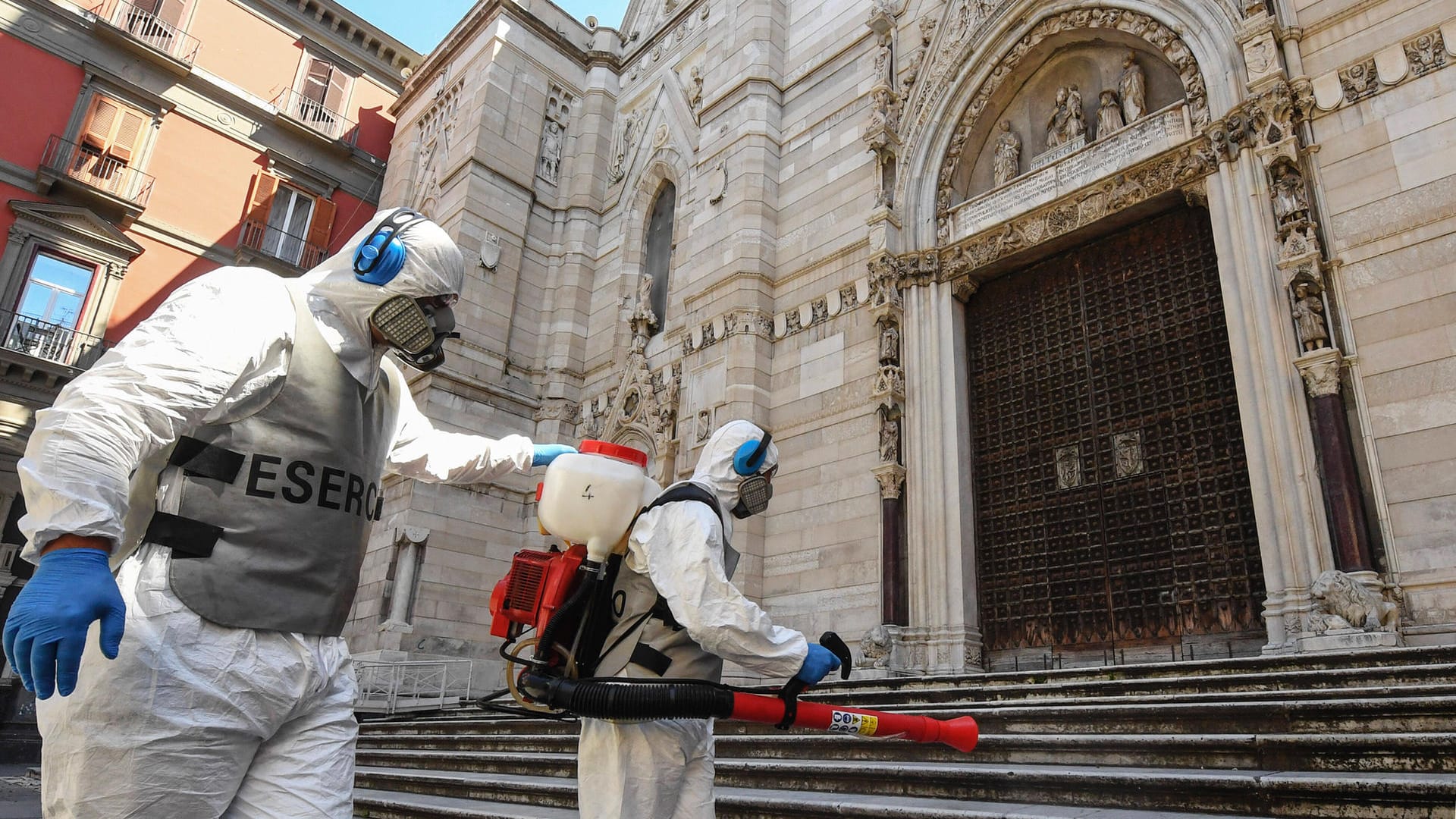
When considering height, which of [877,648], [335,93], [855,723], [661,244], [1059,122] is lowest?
[855,723]

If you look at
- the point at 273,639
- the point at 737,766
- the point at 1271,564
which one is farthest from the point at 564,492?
the point at 1271,564

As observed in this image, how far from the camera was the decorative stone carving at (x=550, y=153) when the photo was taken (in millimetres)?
19922

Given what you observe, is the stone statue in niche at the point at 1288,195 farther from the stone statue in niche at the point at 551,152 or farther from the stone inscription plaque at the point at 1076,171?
the stone statue in niche at the point at 551,152

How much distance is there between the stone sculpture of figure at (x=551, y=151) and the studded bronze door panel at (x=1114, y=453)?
12274 mm

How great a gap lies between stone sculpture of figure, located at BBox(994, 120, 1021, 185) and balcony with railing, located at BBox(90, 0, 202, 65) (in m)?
19.7

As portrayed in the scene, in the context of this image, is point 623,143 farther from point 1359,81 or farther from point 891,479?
point 1359,81

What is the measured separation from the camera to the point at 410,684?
549 inches

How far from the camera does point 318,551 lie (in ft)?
8.16

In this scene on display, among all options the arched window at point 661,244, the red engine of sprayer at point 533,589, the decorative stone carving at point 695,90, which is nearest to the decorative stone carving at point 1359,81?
the red engine of sprayer at point 533,589

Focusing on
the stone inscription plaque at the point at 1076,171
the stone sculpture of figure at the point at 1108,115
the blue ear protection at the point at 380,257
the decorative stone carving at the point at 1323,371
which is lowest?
the blue ear protection at the point at 380,257

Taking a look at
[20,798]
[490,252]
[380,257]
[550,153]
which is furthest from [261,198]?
[380,257]

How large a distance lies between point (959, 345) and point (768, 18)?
7.98 metres

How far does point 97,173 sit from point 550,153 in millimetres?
10303

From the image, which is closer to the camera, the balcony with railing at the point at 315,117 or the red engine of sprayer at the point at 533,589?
the red engine of sprayer at the point at 533,589
